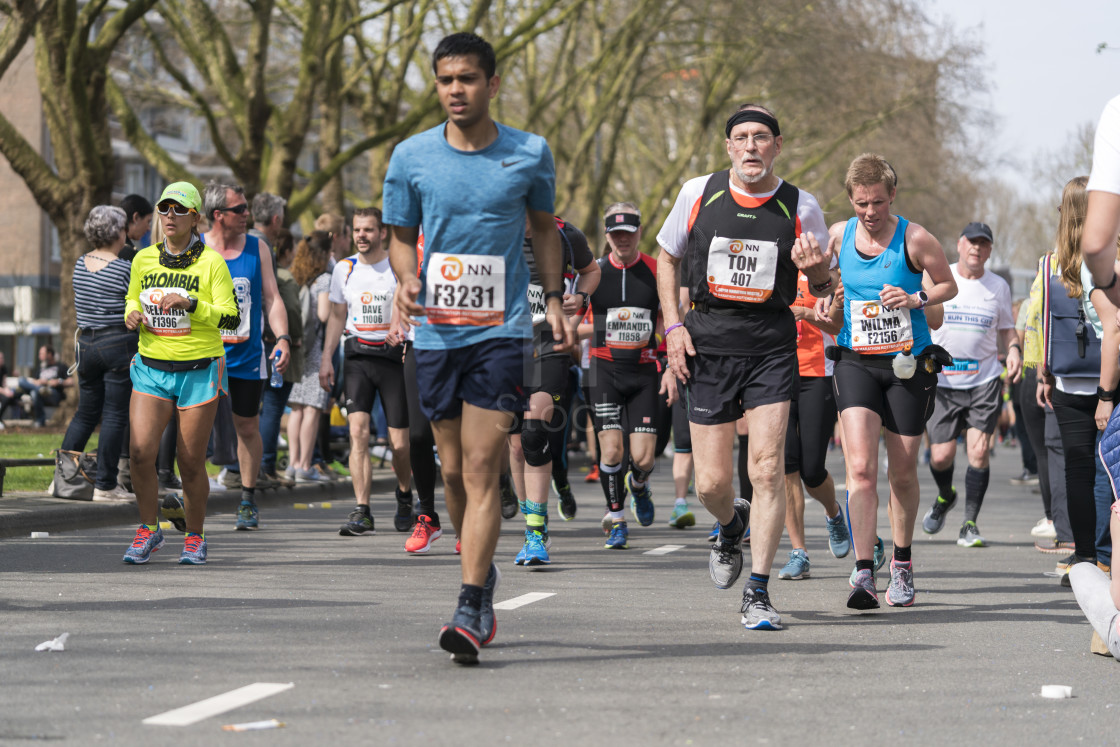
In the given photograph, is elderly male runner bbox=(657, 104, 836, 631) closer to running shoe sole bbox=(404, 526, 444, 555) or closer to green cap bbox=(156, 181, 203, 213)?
green cap bbox=(156, 181, 203, 213)

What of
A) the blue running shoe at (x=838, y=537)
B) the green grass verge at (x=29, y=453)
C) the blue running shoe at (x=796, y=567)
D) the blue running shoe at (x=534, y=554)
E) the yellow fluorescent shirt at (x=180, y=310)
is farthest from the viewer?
the green grass verge at (x=29, y=453)

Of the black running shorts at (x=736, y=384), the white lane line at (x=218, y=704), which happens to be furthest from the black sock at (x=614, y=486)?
the white lane line at (x=218, y=704)

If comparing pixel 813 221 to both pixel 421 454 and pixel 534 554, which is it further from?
A: pixel 421 454

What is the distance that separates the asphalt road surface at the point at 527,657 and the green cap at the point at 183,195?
1.92m

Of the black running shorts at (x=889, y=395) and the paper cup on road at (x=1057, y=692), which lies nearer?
the paper cup on road at (x=1057, y=692)

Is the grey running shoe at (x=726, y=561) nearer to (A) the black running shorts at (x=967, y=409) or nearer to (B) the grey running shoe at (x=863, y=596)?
(B) the grey running shoe at (x=863, y=596)

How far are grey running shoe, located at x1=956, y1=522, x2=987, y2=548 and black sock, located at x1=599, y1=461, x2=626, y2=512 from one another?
254cm

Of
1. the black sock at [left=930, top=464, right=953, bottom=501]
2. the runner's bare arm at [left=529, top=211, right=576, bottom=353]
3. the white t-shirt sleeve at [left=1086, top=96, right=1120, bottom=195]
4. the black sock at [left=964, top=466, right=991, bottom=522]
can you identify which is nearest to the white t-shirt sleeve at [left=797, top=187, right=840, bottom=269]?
the runner's bare arm at [left=529, top=211, right=576, bottom=353]

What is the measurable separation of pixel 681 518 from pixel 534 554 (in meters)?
3.23

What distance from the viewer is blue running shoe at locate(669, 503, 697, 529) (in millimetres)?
12210

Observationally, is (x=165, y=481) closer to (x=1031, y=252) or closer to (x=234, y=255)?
(x=234, y=255)

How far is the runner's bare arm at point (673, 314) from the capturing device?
707cm

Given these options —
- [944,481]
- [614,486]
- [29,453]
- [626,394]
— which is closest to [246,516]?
[614,486]

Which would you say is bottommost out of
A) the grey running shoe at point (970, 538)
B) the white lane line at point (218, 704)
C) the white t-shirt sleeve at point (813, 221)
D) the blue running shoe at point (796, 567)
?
the grey running shoe at point (970, 538)
